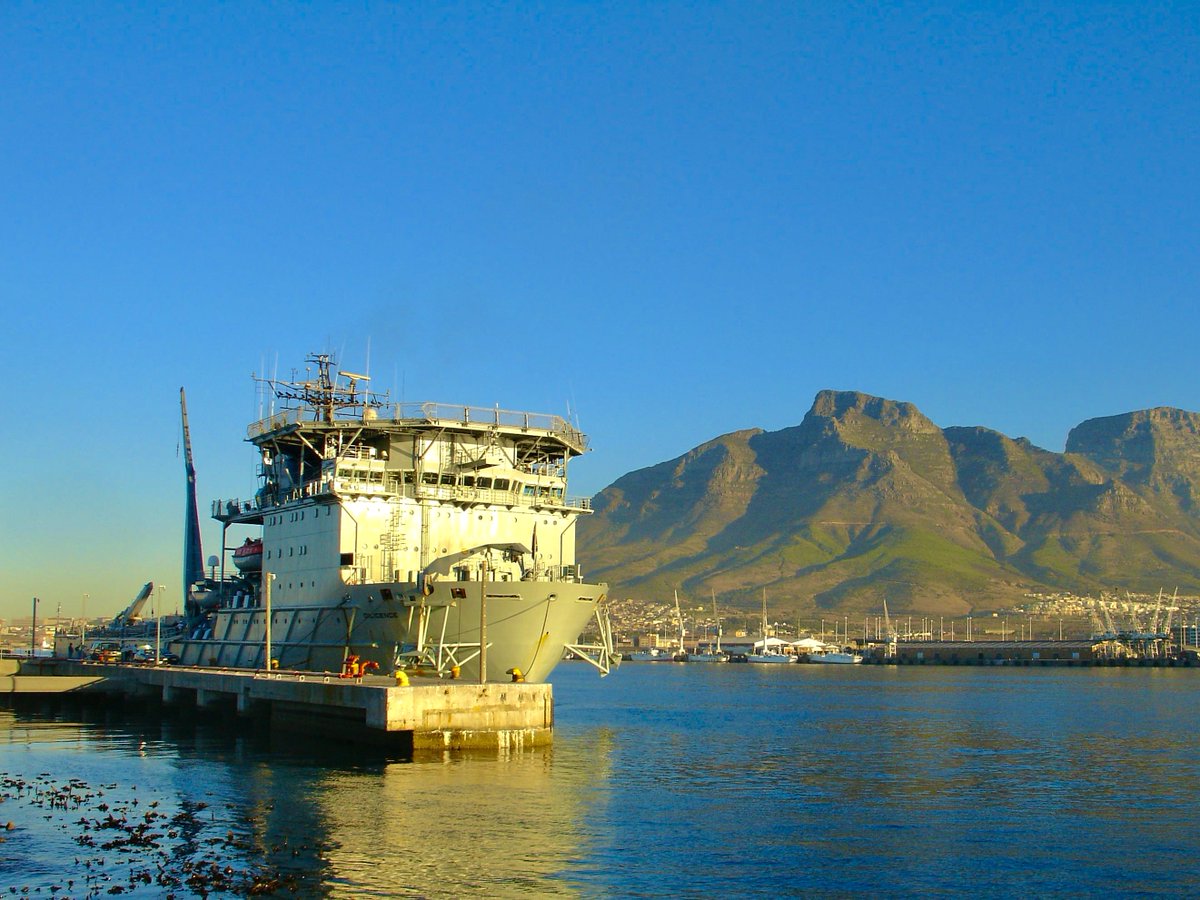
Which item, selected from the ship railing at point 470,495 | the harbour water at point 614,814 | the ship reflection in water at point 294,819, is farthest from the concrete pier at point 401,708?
the ship railing at point 470,495

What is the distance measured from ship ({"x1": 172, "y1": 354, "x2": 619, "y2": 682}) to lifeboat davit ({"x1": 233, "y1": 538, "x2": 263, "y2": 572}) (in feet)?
0.53

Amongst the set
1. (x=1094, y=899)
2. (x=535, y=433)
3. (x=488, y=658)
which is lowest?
(x=1094, y=899)

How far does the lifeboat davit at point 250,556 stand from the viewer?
6550cm

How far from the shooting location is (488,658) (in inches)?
2002

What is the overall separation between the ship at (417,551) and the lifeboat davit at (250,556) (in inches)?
6.4

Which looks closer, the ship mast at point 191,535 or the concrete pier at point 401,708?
the concrete pier at point 401,708

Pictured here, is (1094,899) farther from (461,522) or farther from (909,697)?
(909,697)

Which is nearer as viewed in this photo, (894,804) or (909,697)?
(894,804)

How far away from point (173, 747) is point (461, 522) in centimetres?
1499

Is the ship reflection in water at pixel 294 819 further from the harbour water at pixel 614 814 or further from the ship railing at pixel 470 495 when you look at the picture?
the ship railing at pixel 470 495

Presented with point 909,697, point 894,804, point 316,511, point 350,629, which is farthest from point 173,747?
point 909,697

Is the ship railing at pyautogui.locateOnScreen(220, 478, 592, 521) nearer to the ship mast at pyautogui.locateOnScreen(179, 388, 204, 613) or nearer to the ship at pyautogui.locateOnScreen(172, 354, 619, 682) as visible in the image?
the ship at pyautogui.locateOnScreen(172, 354, 619, 682)

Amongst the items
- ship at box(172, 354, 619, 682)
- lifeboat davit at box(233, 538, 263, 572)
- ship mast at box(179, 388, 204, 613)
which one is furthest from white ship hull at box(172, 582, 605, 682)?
ship mast at box(179, 388, 204, 613)

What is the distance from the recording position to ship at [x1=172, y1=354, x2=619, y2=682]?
166 feet
